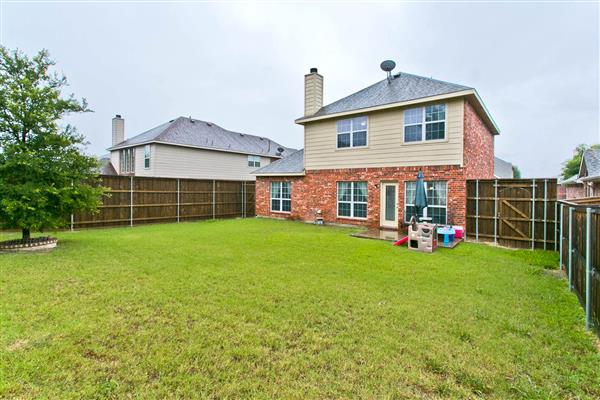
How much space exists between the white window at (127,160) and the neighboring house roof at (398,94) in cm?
1340

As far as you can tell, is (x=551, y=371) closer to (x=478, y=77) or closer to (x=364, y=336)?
(x=364, y=336)

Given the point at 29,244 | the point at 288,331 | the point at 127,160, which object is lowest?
the point at 288,331

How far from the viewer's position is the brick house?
35.3 ft

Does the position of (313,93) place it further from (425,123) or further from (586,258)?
(586,258)

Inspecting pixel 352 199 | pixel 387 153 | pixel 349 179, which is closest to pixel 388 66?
pixel 387 153

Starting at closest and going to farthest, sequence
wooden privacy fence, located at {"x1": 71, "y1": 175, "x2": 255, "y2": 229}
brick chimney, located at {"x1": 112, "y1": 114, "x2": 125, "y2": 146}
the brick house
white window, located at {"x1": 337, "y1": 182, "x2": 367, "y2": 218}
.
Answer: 1. the brick house
2. white window, located at {"x1": 337, "y1": 182, "x2": 367, "y2": 218}
3. wooden privacy fence, located at {"x1": 71, "y1": 175, "x2": 255, "y2": 229}
4. brick chimney, located at {"x1": 112, "y1": 114, "x2": 125, "y2": 146}

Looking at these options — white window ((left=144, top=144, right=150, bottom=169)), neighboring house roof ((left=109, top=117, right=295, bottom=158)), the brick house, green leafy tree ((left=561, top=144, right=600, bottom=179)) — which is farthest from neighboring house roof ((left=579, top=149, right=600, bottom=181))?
green leafy tree ((left=561, top=144, right=600, bottom=179))

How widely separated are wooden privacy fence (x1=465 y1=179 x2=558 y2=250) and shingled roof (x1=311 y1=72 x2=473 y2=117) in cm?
362

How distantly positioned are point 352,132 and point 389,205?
3.67 m

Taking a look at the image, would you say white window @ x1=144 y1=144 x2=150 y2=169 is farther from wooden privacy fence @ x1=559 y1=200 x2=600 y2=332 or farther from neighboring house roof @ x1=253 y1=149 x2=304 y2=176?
wooden privacy fence @ x1=559 y1=200 x2=600 y2=332

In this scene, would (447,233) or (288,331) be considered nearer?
(288,331)

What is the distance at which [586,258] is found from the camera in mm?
3830

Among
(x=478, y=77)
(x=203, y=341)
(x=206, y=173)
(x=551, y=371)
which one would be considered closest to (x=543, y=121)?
(x=478, y=77)

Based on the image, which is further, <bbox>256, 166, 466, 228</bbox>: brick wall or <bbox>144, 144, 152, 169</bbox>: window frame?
<bbox>144, 144, 152, 169</bbox>: window frame
